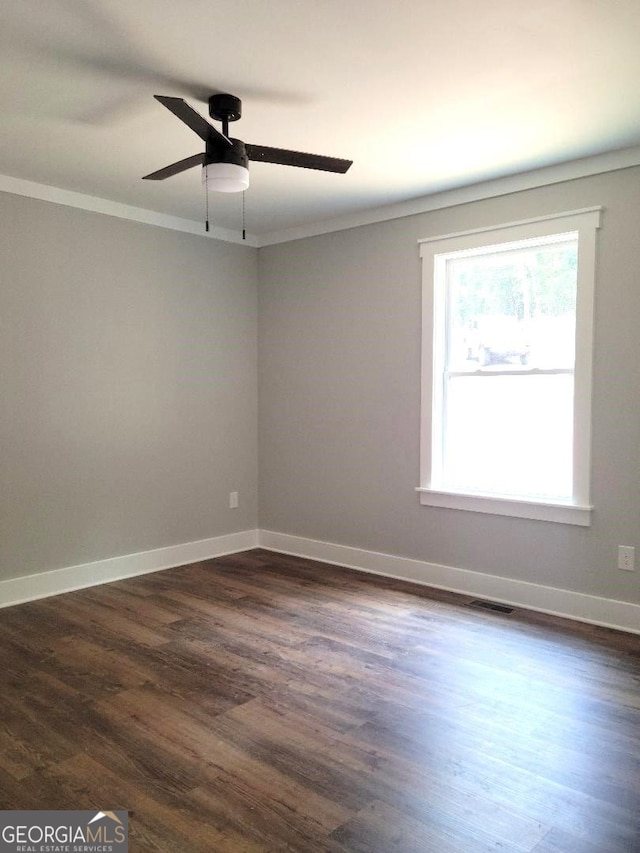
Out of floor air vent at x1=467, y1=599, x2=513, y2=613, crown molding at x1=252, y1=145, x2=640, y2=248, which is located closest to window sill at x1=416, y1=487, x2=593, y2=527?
floor air vent at x1=467, y1=599, x2=513, y2=613

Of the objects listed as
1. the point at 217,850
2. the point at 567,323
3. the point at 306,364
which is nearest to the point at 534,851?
the point at 217,850

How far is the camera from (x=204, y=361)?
4945 mm

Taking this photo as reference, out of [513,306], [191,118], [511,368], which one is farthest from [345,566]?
[191,118]

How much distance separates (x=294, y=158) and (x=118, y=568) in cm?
300

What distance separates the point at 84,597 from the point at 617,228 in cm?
377

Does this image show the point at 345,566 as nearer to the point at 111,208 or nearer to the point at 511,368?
the point at 511,368

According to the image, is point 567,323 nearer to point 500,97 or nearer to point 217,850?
point 500,97

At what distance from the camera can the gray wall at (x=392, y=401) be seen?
3.45 metres

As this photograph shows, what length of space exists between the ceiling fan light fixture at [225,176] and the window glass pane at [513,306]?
6.13 feet

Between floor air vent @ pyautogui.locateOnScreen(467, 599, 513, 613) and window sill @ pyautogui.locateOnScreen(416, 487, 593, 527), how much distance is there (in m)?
0.54

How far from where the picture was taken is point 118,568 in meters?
4.41

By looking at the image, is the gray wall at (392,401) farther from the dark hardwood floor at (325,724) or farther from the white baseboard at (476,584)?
the dark hardwood floor at (325,724)

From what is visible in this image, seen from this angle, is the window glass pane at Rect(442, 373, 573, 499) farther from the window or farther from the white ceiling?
the white ceiling

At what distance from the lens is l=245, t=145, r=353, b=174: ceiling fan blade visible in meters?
2.66
